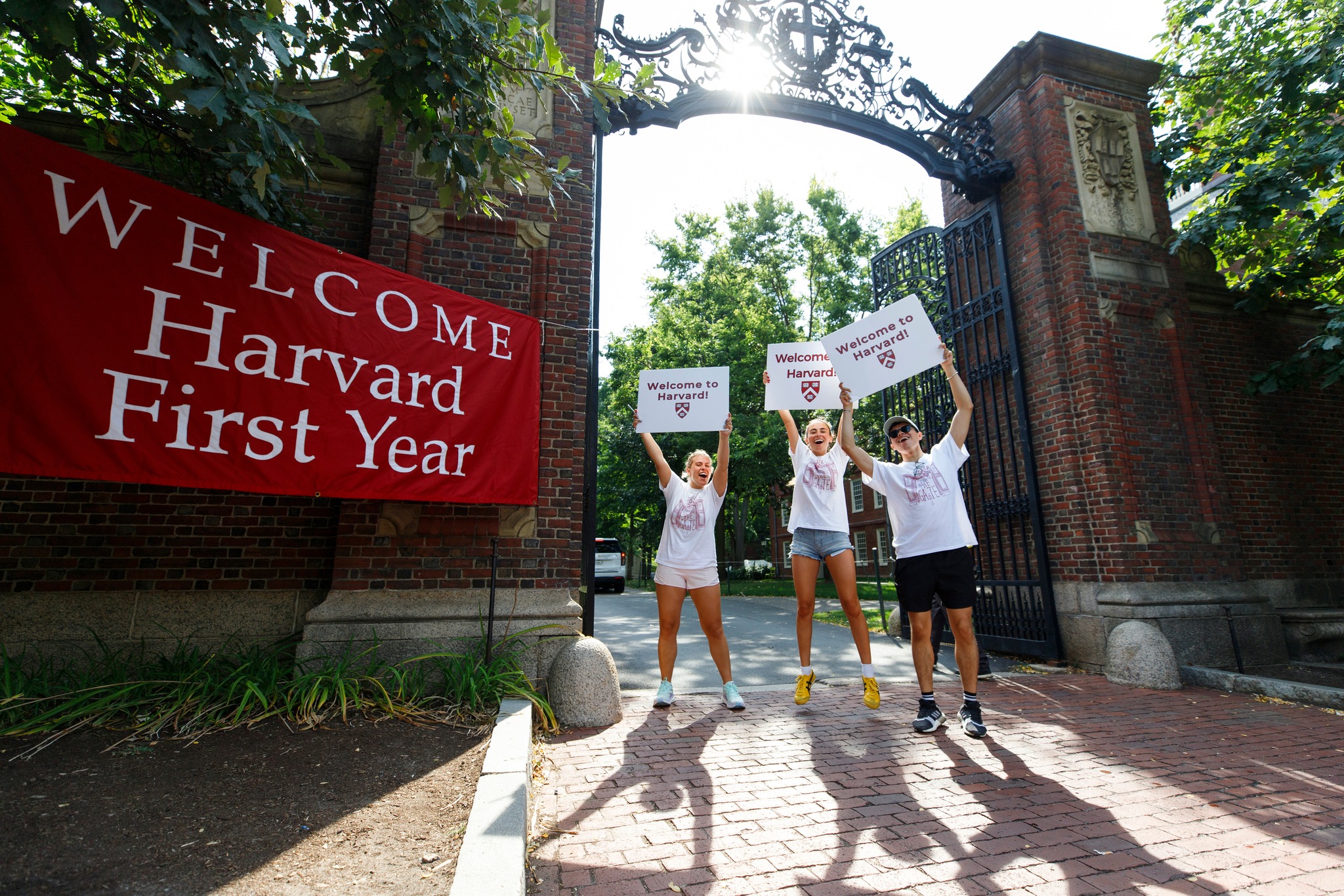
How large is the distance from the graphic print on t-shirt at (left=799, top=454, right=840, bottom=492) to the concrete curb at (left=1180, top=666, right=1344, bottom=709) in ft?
13.2

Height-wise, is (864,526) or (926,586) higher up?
(864,526)

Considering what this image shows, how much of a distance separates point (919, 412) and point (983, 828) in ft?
22.4

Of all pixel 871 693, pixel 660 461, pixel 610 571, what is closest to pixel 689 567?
pixel 660 461

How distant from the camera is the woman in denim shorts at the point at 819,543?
5.04 meters

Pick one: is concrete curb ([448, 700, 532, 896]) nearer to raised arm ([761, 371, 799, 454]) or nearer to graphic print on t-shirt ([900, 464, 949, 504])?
raised arm ([761, 371, 799, 454])

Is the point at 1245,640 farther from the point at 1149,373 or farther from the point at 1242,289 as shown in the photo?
the point at 1242,289

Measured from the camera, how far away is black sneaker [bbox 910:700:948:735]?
449 cm

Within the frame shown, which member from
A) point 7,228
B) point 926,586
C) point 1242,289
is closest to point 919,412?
point 1242,289

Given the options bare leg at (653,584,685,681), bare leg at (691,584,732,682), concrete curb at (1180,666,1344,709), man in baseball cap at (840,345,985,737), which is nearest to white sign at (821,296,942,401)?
man in baseball cap at (840,345,985,737)

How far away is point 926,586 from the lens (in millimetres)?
4617

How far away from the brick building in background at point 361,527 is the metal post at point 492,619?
0.14 meters

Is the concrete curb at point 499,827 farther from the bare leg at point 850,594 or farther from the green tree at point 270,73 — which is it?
the green tree at point 270,73

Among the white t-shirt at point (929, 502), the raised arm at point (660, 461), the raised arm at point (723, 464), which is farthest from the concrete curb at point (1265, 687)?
the raised arm at point (660, 461)

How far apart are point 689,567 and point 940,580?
1.76m
